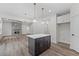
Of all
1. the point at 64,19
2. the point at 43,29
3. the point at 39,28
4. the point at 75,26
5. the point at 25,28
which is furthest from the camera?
the point at 25,28

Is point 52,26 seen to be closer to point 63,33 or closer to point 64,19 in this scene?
point 63,33

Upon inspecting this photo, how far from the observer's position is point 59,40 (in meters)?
7.33

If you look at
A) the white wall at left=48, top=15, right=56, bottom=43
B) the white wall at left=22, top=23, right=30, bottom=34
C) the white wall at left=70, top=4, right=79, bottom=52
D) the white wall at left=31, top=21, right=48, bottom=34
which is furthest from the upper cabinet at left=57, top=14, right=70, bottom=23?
the white wall at left=22, top=23, right=30, bottom=34

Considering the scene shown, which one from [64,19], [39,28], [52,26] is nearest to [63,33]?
[52,26]

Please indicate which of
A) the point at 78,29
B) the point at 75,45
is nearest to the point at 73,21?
the point at 78,29

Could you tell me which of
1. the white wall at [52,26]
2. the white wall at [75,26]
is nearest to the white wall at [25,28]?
the white wall at [52,26]

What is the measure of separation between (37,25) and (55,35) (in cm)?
184

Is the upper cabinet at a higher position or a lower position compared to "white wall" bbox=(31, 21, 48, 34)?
higher

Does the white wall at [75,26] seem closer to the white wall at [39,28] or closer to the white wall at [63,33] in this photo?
the white wall at [63,33]

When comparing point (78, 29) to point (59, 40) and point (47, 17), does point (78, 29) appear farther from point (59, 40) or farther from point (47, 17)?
point (47, 17)

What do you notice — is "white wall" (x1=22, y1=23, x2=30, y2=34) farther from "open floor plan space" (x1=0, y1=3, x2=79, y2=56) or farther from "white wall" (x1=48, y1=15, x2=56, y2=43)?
"white wall" (x1=48, y1=15, x2=56, y2=43)

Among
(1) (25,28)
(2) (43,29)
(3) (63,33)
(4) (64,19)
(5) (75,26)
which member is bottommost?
(3) (63,33)

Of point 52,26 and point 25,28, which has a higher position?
point 52,26

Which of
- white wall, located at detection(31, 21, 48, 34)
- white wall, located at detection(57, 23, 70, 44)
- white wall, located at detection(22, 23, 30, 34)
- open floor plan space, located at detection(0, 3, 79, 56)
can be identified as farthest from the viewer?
white wall, located at detection(22, 23, 30, 34)
